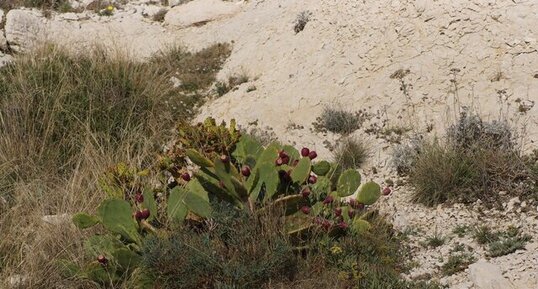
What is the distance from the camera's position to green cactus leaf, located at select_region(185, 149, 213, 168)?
4.21 m

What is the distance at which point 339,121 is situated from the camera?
6.71 metres

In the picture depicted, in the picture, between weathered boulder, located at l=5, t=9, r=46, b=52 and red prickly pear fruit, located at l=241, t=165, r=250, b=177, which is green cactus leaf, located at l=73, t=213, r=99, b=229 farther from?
weathered boulder, located at l=5, t=9, r=46, b=52

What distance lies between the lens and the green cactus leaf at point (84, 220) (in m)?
4.29

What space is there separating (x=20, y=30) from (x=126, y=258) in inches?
296

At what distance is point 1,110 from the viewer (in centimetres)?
678

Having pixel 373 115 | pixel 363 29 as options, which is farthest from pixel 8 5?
pixel 373 115

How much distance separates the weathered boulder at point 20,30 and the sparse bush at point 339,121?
532 centimetres

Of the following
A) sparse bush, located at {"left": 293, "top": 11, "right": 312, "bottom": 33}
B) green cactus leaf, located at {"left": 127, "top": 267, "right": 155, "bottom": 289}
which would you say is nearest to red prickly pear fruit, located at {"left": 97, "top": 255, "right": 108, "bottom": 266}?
green cactus leaf, located at {"left": 127, "top": 267, "right": 155, "bottom": 289}

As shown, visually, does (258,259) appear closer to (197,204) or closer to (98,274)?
(197,204)

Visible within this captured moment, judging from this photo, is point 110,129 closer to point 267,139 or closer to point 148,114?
point 148,114

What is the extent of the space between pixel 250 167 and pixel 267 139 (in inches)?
98.6

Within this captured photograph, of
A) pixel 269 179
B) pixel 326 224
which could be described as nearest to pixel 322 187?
pixel 326 224

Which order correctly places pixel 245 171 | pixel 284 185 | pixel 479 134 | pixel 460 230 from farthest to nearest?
pixel 479 134 → pixel 460 230 → pixel 284 185 → pixel 245 171

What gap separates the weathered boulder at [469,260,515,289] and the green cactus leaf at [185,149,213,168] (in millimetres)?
1890
